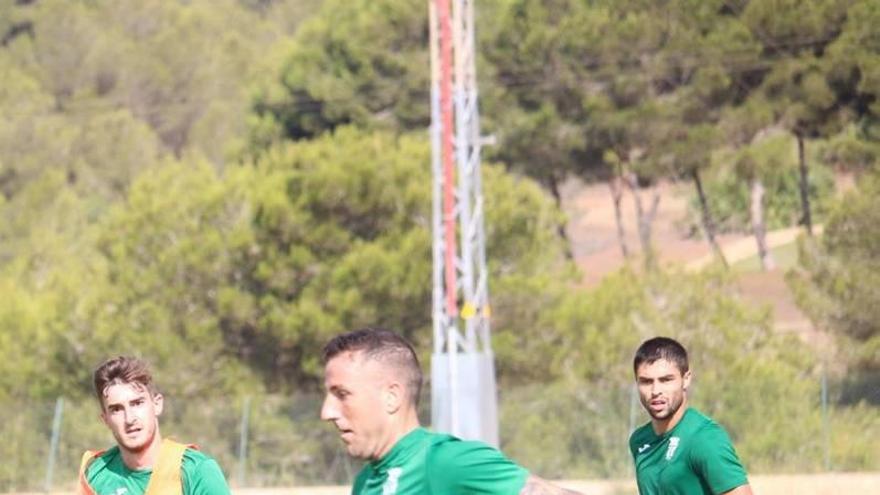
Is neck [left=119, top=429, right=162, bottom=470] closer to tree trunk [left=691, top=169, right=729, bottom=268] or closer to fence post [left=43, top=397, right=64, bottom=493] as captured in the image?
fence post [left=43, top=397, right=64, bottom=493]

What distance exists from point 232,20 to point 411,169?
95.1 feet

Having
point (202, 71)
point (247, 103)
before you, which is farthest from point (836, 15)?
point (202, 71)

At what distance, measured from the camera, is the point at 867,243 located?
3744 cm

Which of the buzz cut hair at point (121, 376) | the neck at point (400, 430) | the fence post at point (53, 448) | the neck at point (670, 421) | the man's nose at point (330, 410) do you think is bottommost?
the neck at point (400, 430)

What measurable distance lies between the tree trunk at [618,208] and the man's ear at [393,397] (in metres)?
44.4

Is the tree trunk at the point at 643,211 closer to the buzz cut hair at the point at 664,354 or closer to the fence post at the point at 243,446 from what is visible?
the fence post at the point at 243,446

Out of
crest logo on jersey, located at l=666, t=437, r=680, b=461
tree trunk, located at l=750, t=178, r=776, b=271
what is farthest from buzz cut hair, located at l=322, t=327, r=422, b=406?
tree trunk, located at l=750, t=178, r=776, b=271

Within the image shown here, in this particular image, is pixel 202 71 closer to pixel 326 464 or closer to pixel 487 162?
pixel 487 162

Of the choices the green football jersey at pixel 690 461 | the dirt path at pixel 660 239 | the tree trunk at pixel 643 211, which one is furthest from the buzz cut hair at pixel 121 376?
the tree trunk at pixel 643 211

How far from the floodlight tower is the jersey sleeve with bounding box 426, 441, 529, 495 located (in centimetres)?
→ 2260

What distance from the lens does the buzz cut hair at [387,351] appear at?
15.5 ft

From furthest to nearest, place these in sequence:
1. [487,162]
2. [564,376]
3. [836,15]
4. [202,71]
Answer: [202,71] < [487,162] < [836,15] < [564,376]

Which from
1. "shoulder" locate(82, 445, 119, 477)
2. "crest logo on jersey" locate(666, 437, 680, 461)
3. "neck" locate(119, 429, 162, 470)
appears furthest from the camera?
"crest logo on jersey" locate(666, 437, 680, 461)

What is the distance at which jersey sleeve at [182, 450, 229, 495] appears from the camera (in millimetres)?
7297
